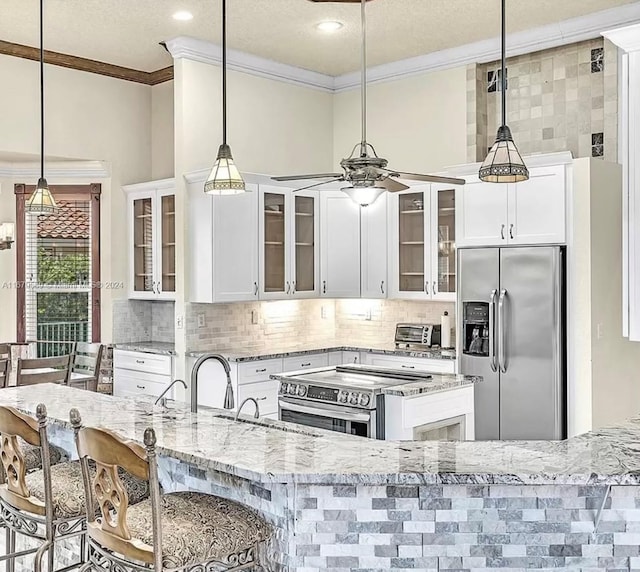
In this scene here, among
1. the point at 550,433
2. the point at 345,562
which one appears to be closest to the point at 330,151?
the point at 550,433

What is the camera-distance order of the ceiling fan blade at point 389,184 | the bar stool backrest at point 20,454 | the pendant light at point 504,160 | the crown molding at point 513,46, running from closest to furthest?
the bar stool backrest at point 20,454 < the pendant light at point 504,160 < the ceiling fan blade at point 389,184 < the crown molding at point 513,46

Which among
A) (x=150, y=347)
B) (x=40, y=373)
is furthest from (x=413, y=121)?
(x=40, y=373)

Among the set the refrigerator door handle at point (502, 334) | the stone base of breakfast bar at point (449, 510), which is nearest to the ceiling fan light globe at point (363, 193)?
the stone base of breakfast bar at point (449, 510)

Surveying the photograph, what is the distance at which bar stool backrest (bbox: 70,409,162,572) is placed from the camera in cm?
214

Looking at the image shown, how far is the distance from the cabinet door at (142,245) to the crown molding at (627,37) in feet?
14.1

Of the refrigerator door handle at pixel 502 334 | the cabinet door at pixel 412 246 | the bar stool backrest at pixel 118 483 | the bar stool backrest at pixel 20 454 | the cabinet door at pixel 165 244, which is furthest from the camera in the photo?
the cabinet door at pixel 165 244

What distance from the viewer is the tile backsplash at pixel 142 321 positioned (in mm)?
6481

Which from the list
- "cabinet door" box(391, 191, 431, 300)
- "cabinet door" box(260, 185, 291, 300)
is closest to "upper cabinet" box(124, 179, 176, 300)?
"cabinet door" box(260, 185, 291, 300)

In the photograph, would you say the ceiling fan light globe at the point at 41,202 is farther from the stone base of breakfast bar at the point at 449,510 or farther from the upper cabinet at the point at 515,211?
the upper cabinet at the point at 515,211

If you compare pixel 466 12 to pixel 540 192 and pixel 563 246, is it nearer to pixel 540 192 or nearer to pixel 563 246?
pixel 540 192

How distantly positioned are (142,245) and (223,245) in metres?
1.08

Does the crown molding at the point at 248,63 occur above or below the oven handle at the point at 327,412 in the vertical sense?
above

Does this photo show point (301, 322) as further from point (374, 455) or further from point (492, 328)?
point (374, 455)

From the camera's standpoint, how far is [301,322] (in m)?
6.61
